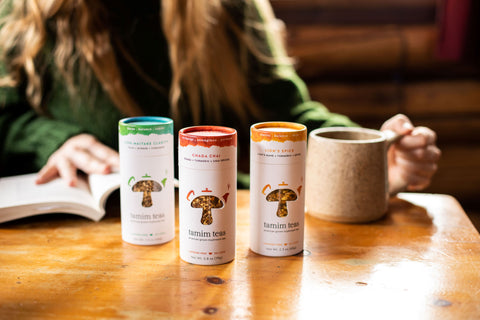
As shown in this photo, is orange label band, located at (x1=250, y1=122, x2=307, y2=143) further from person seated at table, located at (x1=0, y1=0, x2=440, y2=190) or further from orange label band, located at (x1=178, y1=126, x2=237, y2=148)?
person seated at table, located at (x1=0, y1=0, x2=440, y2=190)

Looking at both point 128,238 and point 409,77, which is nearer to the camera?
point 128,238

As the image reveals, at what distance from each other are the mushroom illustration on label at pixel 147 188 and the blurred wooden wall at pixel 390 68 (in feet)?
5.97

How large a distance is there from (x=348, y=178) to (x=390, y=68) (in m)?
1.79

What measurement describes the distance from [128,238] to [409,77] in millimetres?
2061

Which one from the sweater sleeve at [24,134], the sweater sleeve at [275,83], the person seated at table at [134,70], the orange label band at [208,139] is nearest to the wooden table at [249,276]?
the orange label band at [208,139]

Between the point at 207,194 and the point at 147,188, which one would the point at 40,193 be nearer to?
the point at 147,188

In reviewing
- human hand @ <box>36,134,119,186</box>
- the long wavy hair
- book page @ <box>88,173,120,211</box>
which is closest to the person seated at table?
the long wavy hair

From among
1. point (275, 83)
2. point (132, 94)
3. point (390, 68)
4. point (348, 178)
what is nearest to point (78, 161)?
point (132, 94)

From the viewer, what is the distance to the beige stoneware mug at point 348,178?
927 millimetres

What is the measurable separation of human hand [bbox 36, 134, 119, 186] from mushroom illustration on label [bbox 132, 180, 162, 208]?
0.22 metres

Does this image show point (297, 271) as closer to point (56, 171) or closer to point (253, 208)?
point (253, 208)

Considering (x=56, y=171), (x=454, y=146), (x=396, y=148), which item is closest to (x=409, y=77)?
(x=454, y=146)

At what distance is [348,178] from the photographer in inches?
36.7

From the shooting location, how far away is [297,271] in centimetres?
78
